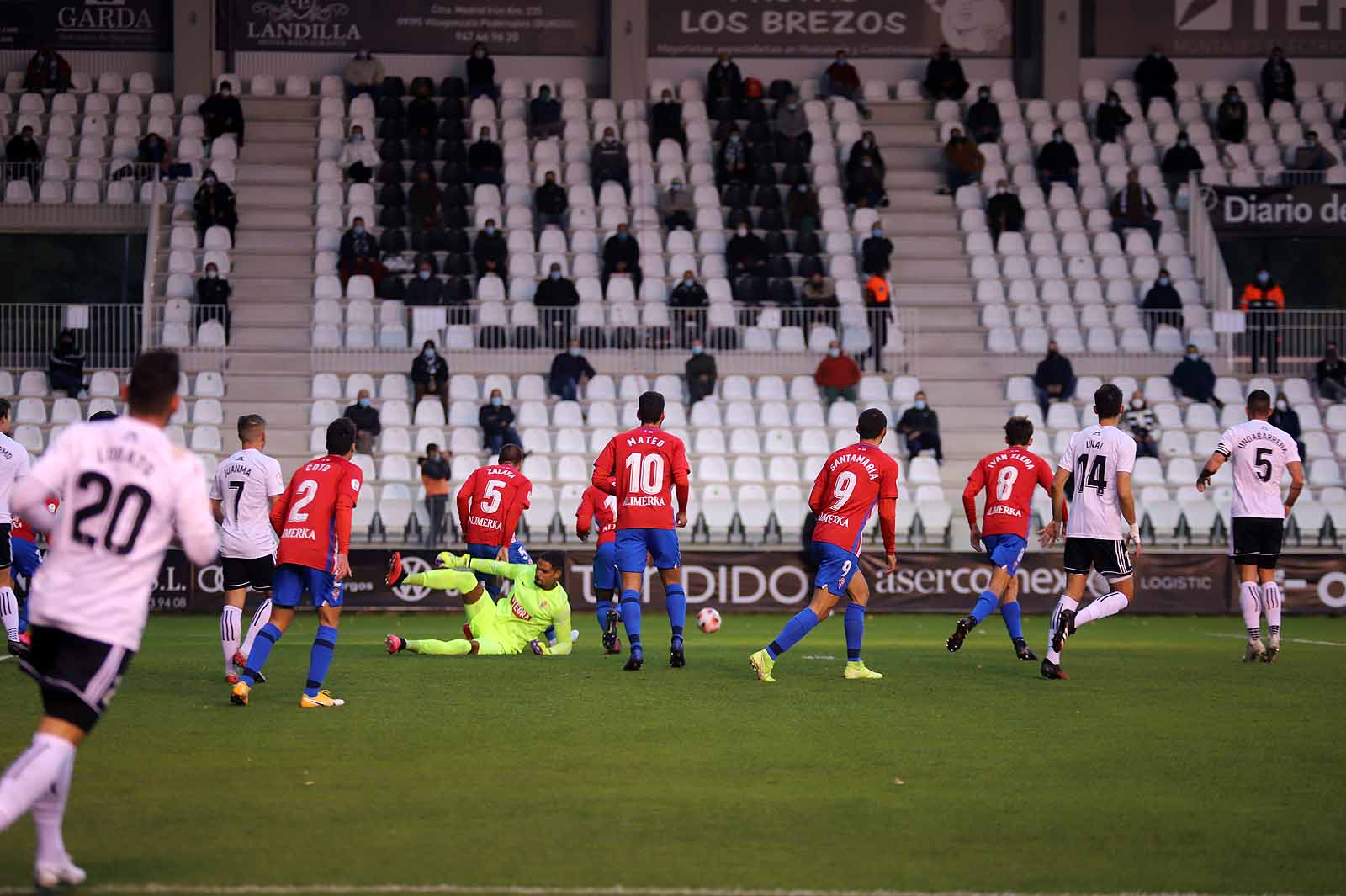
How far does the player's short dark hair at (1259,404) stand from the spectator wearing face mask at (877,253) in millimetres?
15123

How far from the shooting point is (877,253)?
28.1 metres

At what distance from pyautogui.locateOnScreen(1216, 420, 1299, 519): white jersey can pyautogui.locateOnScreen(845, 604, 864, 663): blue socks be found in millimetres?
3700

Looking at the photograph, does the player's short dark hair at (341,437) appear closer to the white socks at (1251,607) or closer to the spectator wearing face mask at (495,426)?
the white socks at (1251,607)

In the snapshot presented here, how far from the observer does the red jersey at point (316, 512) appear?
10.5 metres

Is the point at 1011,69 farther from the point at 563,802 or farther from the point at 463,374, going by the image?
the point at 563,802

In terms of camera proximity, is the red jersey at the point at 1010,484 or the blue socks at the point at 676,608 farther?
the red jersey at the point at 1010,484

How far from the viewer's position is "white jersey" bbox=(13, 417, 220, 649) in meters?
5.71

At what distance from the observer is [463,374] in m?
26.0

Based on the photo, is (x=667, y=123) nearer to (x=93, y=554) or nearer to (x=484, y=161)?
(x=484, y=161)

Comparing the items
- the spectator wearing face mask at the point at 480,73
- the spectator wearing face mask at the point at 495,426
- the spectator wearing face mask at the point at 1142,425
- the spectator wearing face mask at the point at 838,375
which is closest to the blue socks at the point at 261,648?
the spectator wearing face mask at the point at 495,426

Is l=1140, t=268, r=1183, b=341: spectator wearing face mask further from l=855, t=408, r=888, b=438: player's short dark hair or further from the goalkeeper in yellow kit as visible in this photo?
l=855, t=408, r=888, b=438: player's short dark hair

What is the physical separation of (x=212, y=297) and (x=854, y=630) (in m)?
17.8

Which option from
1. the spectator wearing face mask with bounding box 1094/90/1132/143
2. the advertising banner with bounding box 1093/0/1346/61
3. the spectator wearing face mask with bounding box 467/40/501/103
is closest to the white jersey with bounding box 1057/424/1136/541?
the spectator wearing face mask with bounding box 1094/90/1132/143

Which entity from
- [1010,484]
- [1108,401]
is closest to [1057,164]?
[1010,484]
